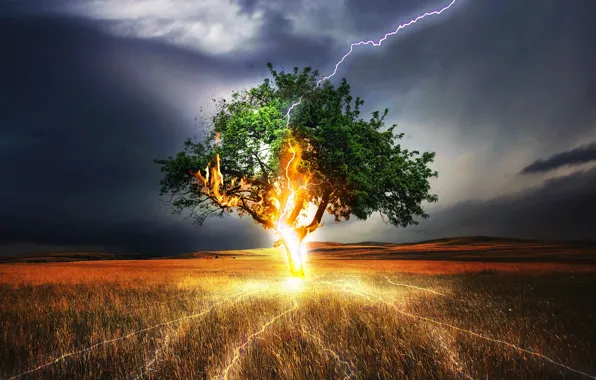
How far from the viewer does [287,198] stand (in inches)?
1000

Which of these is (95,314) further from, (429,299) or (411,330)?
(429,299)

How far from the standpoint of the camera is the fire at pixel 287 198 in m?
24.1

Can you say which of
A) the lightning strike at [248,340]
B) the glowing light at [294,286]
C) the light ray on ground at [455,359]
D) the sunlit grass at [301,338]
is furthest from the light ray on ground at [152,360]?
the glowing light at [294,286]

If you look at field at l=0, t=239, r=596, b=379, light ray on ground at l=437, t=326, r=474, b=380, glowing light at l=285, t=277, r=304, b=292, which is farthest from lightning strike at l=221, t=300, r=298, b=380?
glowing light at l=285, t=277, r=304, b=292

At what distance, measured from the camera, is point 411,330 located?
24.2 ft

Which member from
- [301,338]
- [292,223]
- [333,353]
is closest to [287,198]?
[292,223]

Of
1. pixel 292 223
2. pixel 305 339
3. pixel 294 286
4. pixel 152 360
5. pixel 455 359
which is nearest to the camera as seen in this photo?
pixel 455 359

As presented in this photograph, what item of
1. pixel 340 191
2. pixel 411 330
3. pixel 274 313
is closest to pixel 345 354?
pixel 411 330

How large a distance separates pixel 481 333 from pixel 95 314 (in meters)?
9.07

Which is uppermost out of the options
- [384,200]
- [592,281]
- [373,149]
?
[373,149]

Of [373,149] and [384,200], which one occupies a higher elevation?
[373,149]

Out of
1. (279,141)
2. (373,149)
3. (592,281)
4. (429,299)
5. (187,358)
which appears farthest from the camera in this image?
(373,149)

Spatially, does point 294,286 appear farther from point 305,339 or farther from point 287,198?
point 305,339

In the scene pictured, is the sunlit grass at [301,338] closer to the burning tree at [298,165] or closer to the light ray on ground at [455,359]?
the light ray on ground at [455,359]
